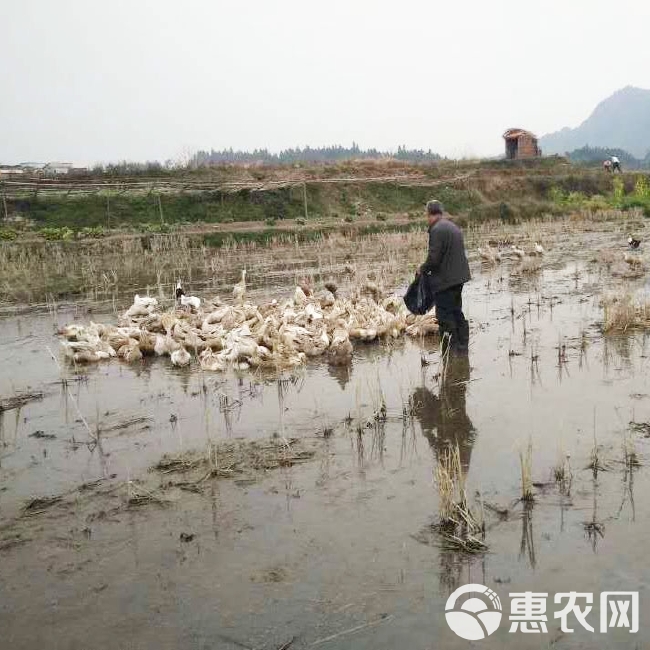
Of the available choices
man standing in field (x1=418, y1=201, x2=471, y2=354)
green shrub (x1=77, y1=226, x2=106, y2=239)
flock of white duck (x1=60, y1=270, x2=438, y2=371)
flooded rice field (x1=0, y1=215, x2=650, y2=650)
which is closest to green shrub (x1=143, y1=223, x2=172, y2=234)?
green shrub (x1=77, y1=226, x2=106, y2=239)

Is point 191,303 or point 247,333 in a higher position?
point 191,303

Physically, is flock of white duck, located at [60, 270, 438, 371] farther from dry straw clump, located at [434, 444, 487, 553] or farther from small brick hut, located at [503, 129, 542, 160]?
small brick hut, located at [503, 129, 542, 160]

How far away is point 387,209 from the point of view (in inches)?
1417

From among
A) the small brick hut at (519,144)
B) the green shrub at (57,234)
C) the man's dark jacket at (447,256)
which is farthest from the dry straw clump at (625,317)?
the small brick hut at (519,144)

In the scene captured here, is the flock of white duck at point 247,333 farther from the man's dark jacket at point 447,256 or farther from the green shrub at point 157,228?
the green shrub at point 157,228

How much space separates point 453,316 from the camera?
7742 mm

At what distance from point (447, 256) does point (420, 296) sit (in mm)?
589

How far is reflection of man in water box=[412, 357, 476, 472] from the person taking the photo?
516 centimetres

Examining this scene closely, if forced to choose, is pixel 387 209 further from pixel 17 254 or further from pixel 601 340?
pixel 601 340

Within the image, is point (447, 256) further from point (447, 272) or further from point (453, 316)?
point (453, 316)

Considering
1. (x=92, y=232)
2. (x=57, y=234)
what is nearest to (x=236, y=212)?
(x=92, y=232)

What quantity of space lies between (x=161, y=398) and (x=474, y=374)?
326cm

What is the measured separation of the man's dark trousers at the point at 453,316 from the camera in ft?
25.3

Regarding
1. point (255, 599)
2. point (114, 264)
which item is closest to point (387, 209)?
point (114, 264)
